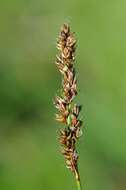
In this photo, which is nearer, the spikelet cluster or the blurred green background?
the spikelet cluster

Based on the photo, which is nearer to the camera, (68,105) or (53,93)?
(68,105)

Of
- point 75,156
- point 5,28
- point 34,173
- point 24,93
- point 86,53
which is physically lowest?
point 75,156

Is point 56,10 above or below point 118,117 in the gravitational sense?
above

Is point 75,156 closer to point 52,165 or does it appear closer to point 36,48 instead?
point 52,165

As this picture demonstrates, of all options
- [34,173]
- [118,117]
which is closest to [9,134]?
[118,117]

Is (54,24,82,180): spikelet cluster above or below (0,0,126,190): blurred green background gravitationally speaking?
below
